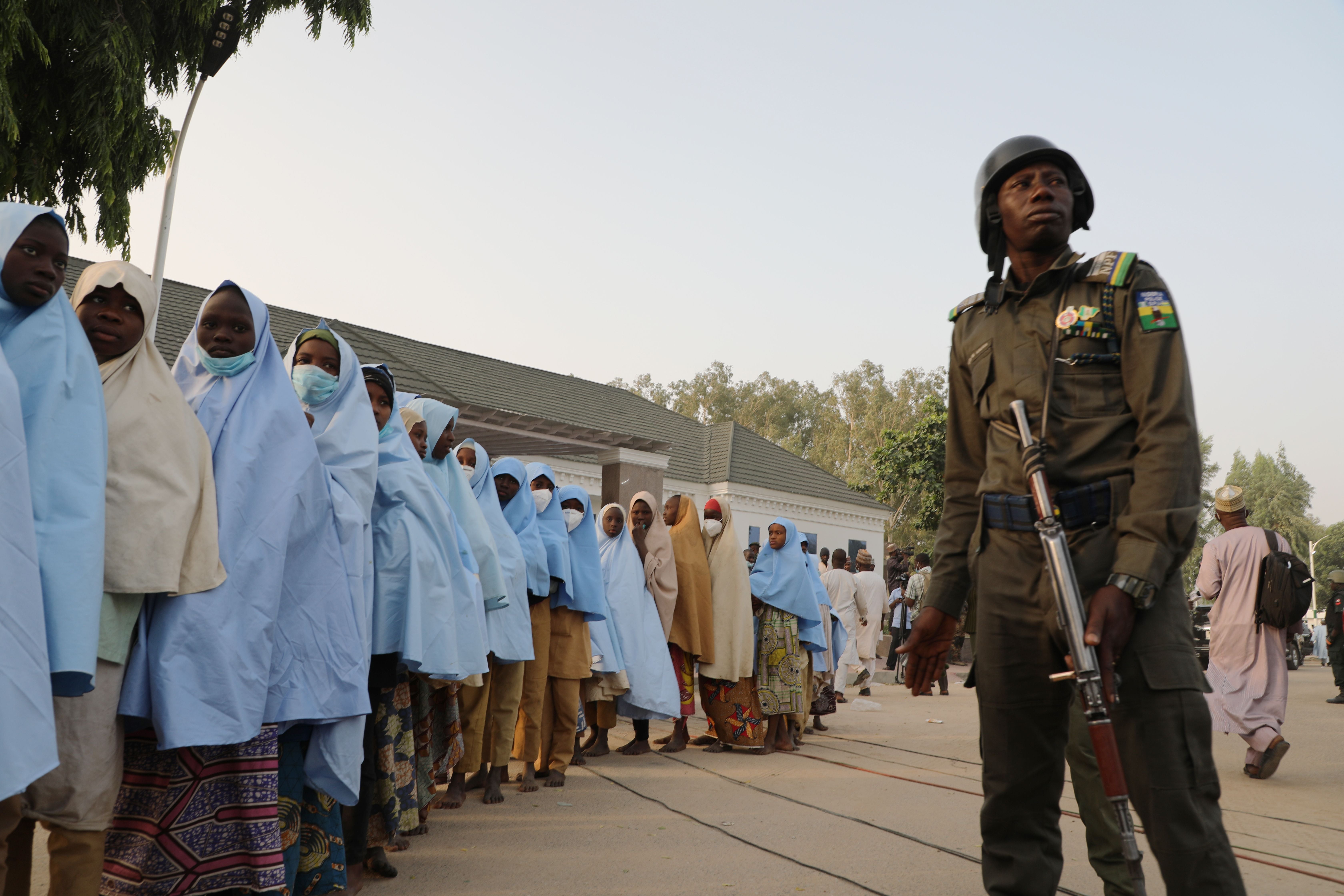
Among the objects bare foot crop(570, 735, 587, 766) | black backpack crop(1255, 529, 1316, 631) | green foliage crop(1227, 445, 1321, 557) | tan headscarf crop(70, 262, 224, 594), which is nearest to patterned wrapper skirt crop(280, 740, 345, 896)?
tan headscarf crop(70, 262, 224, 594)

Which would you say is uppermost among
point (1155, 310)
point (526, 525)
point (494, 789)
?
point (1155, 310)

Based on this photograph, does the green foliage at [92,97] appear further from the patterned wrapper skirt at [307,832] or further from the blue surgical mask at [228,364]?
the patterned wrapper skirt at [307,832]

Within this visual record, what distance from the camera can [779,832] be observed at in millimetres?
4750

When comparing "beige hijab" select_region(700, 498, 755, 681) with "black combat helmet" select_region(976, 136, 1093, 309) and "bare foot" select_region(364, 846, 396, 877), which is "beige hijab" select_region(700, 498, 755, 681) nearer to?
"bare foot" select_region(364, 846, 396, 877)

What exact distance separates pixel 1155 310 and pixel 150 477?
2671 millimetres

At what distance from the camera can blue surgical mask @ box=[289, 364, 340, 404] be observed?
12.2 ft

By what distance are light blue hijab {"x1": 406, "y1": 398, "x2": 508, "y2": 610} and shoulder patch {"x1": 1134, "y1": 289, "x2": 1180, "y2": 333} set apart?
342 centimetres

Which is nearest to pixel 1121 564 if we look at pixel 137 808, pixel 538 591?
pixel 137 808

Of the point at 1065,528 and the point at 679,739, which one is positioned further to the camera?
the point at 679,739

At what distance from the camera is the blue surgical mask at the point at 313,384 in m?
3.73

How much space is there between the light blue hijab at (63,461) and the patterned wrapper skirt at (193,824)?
1.66 ft

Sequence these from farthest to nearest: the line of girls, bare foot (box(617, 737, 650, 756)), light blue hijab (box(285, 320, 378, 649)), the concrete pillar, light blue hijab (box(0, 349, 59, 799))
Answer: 1. the concrete pillar
2. bare foot (box(617, 737, 650, 756))
3. light blue hijab (box(285, 320, 378, 649))
4. the line of girls
5. light blue hijab (box(0, 349, 59, 799))

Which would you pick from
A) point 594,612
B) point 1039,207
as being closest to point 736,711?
point 594,612

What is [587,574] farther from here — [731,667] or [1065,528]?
[1065,528]
